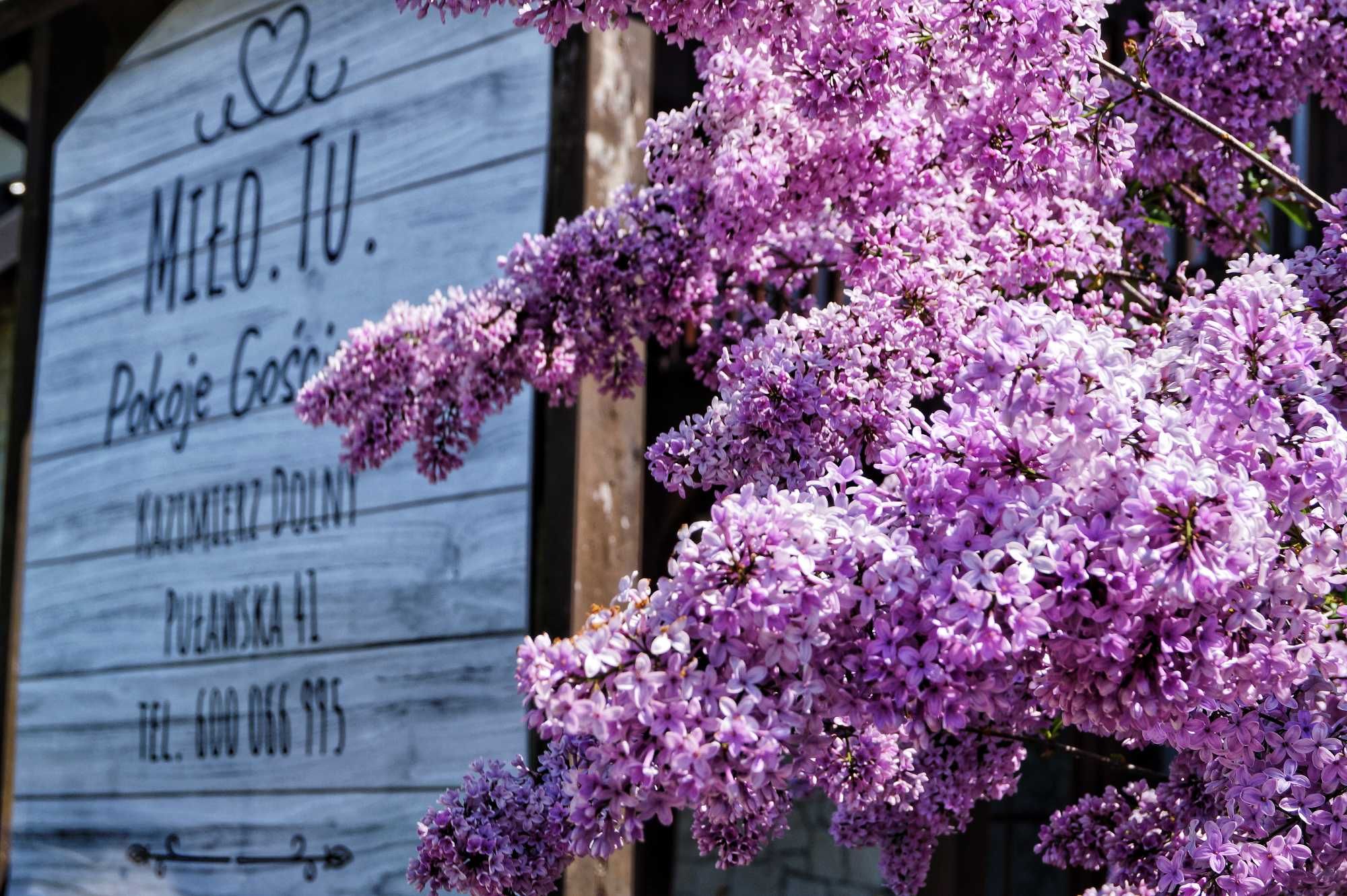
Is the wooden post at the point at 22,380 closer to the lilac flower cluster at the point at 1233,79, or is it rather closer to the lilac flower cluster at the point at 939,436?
the lilac flower cluster at the point at 939,436

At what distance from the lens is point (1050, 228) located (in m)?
1.58

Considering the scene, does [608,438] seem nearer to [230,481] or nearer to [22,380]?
[230,481]

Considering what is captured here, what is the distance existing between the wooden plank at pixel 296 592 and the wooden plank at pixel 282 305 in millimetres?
345

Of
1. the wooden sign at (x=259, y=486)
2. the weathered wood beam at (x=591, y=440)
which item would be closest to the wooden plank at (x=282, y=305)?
the wooden sign at (x=259, y=486)

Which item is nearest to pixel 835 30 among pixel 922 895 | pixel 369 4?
pixel 922 895

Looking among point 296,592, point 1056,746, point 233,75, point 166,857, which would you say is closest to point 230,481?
point 296,592

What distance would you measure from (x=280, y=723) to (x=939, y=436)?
2.61m

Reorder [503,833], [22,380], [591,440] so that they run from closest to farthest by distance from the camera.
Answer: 1. [503,833]
2. [591,440]
3. [22,380]

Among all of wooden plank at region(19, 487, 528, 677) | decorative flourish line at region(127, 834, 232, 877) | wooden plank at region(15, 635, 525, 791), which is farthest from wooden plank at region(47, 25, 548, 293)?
decorative flourish line at region(127, 834, 232, 877)

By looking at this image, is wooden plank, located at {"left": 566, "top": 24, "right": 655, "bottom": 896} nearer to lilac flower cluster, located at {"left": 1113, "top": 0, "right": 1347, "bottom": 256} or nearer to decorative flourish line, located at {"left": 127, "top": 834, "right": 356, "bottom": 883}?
decorative flourish line, located at {"left": 127, "top": 834, "right": 356, "bottom": 883}

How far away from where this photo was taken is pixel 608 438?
294 centimetres

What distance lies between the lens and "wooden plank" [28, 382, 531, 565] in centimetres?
307

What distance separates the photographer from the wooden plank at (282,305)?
10.4 feet

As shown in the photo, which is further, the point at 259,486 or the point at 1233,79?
the point at 259,486
